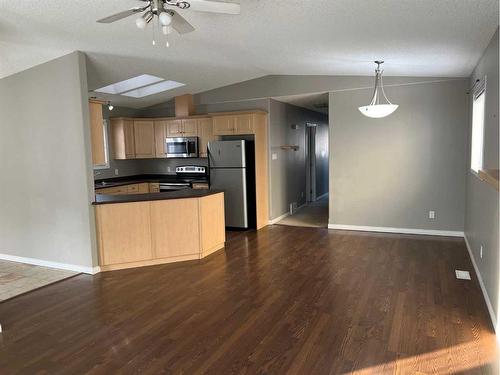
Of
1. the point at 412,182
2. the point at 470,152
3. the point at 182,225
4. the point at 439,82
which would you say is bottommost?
the point at 182,225

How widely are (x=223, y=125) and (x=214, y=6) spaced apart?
407 cm

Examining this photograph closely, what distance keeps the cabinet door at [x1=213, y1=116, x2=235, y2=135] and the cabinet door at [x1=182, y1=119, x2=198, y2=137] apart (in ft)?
1.63

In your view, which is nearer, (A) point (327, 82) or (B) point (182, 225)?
(B) point (182, 225)

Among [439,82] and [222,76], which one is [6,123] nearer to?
[222,76]

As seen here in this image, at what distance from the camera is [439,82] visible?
530 centimetres

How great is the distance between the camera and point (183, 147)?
22.4ft

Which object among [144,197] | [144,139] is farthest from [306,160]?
[144,197]

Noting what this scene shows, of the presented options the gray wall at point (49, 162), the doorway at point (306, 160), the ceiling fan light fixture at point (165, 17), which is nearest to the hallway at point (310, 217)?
the doorway at point (306, 160)

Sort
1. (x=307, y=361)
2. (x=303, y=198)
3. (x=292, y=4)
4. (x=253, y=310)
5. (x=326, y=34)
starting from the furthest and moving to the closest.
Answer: (x=303, y=198) → (x=326, y=34) → (x=253, y=310) → (x=292, y=4) → (x=307, y=361)

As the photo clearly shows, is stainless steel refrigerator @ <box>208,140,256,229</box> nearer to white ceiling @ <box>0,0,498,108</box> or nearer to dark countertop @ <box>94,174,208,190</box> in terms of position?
dark countertop @ <box>94,174,208,190</box>

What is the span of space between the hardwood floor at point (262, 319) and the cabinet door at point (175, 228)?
8.2 inches

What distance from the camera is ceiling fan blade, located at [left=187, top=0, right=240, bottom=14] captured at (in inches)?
91.2

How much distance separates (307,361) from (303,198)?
6.14m

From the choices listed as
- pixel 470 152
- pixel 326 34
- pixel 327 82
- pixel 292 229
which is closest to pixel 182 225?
pixel 292 229
